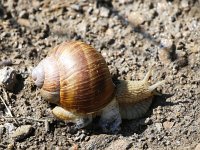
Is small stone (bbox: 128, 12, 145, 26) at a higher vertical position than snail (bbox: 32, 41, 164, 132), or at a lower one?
higher

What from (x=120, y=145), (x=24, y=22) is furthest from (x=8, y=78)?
(x=120, y=145)

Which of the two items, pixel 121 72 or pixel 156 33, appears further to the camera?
pixel 156 33

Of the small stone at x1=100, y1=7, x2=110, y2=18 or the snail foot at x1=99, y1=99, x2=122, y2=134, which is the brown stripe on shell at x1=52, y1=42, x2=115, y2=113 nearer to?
the snail foot at x1=99, y1=99, x2=122, y2=134

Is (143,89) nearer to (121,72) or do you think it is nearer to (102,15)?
(121,72)

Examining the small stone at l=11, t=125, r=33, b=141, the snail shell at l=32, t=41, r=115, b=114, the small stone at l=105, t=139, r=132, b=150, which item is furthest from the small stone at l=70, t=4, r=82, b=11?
the small stone at l=105, t=139, r=132, b=150

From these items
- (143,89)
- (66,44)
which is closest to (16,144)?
(66,44)

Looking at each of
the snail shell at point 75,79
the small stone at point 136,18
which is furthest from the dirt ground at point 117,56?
the snail shell at point 75,79

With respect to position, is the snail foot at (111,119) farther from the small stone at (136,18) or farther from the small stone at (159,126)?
the small stone at (136,18)

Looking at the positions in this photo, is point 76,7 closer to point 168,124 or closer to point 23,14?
point 23,14
